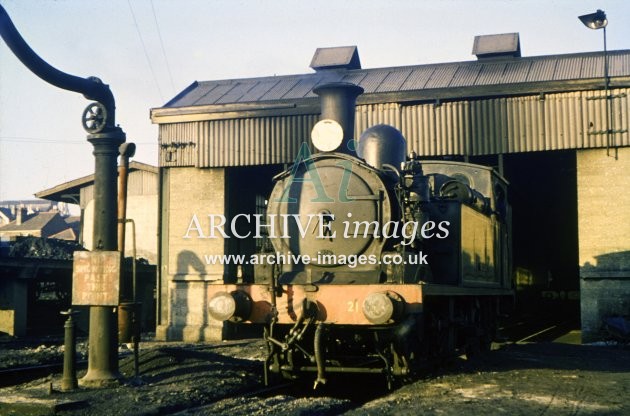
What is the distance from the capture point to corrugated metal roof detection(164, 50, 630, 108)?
1816 cm

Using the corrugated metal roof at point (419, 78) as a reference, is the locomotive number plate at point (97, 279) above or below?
below

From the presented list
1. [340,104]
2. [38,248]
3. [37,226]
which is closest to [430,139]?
[340,104]

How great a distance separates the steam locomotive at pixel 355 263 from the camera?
8.16m

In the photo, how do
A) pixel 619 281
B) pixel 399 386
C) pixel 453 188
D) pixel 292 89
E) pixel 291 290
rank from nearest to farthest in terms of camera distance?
pixel 291 290 < pixel 399 386 < pixel 453 188 < pixel 619 281 < pixel 292 89

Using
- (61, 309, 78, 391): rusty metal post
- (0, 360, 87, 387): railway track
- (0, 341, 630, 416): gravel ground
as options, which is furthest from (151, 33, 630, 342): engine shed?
(61, 309, 78, 391): rusty metal post

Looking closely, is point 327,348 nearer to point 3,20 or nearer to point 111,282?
point 111,282

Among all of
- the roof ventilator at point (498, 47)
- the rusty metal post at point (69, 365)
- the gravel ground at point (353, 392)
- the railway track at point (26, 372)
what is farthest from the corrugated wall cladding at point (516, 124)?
the rusty metal post at point (69, 365)

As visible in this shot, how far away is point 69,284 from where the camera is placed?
68.2ft

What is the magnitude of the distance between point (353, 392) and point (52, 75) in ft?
17.4

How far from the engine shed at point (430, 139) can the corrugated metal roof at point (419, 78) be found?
52 mm

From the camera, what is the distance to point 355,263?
8.77 m

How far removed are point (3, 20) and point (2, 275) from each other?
444 inches

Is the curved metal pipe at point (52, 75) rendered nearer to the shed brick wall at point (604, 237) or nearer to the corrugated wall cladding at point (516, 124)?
the corrugated wall cladding at point (516, 124)

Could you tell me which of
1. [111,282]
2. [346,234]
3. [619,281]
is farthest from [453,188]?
[619,281]
